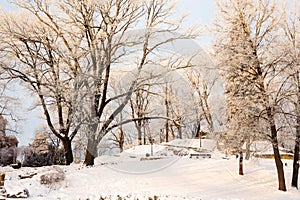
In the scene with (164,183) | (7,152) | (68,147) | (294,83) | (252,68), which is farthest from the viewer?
(7,152)

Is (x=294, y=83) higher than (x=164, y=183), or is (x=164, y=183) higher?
(x=294, y=83)

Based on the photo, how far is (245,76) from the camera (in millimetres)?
11258

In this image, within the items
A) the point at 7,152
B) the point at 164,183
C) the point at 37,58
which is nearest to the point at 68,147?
the point at 37,58

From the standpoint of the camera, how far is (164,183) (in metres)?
10.8

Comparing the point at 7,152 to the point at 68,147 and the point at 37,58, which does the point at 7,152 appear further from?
the point at 37,58

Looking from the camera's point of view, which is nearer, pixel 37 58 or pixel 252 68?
pixel 252 68

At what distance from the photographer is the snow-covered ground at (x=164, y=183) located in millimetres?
8867

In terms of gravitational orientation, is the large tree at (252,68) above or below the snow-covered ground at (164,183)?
above

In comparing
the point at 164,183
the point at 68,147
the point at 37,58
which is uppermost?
the point at 37,58

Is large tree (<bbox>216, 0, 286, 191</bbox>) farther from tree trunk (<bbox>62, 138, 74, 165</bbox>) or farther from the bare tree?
tree trunk (<bbox>62, 138, 74, 165</bbox>)

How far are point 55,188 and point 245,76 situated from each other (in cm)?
838

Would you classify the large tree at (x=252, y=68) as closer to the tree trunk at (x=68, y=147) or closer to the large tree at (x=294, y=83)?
the large tree at (x=294, y=83)

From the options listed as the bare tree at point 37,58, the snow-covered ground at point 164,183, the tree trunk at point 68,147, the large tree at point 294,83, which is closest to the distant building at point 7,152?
the bare tree at point 37,58

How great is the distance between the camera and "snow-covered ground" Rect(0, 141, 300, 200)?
8867 millimetres
